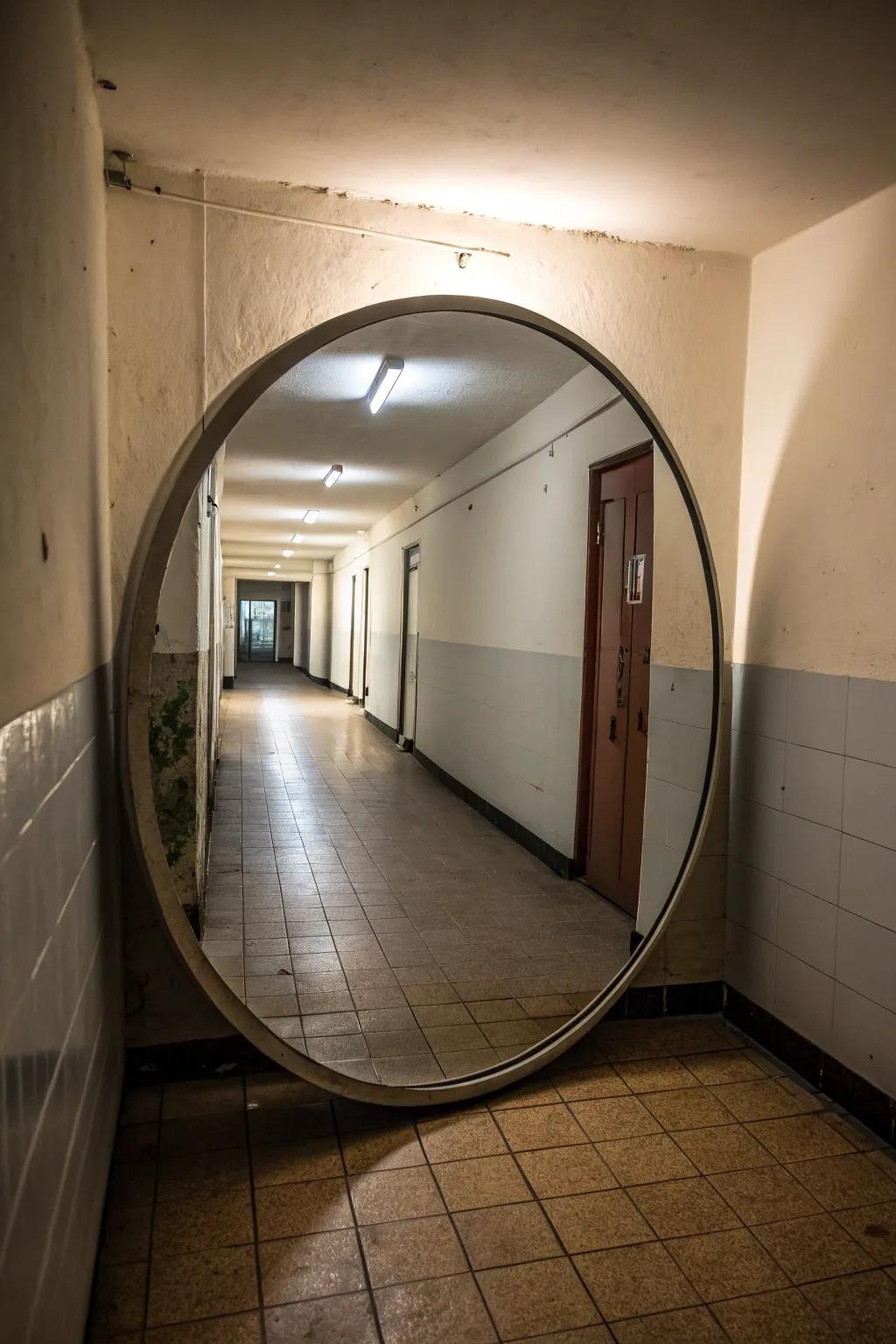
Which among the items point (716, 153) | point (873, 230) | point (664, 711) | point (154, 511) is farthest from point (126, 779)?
point (873, 230)

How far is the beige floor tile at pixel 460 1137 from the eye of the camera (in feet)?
7.16

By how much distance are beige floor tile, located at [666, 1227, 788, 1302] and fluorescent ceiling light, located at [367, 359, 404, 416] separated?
3.13 metres

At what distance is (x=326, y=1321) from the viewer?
5.44 feet

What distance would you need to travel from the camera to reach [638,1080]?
2.56m

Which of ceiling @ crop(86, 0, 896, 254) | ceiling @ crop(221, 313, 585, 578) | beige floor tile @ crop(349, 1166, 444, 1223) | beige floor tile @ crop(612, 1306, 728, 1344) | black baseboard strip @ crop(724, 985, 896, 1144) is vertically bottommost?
beige floor tile @ crop(612, 1306, 728, 1344)

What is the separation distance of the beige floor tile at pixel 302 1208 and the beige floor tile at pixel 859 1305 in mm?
966

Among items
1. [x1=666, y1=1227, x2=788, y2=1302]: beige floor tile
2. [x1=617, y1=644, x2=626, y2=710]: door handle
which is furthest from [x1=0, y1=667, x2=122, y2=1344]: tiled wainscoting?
[x1=617, y1=644, x2=626, y2=710]: door handle

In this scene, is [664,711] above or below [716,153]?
below

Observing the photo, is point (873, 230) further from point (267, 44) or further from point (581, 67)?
point (267, 44)

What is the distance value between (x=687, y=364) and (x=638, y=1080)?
2175 mm

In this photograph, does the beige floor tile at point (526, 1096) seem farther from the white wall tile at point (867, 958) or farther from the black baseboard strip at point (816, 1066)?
the white wall tile at point (867, 958)

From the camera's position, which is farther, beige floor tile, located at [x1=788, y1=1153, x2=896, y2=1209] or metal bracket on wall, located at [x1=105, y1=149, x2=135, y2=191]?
metal bracket on wall, located at [x1=105, y1=149, x2=135, y2=191]

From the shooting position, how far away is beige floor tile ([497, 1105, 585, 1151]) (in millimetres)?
2240

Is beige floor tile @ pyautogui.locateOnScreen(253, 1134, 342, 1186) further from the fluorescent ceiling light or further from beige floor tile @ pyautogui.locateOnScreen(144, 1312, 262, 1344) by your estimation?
the fluorescent ceiling light
